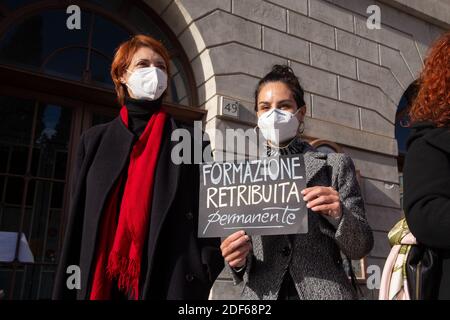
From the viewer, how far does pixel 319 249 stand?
1.96 m

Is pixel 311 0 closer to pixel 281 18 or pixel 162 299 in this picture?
pixel 281 18

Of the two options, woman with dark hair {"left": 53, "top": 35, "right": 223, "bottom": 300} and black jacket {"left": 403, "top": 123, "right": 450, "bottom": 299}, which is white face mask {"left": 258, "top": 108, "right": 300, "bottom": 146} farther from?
black jacket {"left": 403, "top": 123, "right": 450, "bottom": 299}

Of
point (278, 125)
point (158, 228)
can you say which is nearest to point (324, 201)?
point (278, 125)

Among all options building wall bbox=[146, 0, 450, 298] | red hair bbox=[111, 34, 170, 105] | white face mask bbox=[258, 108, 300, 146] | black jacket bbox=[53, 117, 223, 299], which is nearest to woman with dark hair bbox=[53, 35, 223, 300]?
black jacket bbox=[53, 117, 223, 299]

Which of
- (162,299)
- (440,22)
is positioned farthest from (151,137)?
(440,22)

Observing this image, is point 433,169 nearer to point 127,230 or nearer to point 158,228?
point 158,228

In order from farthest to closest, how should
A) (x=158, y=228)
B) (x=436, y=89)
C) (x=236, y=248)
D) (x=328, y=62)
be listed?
(x=328, y=62), (x=158, y=228), (x=236, y=248), (x=436, y=89)

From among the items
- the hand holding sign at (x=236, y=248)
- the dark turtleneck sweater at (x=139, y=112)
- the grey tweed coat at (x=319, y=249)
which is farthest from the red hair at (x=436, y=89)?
the dark turtleneck sweater at (x=139, y=112)

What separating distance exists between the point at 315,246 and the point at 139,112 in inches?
48.3

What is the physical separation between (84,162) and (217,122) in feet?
12.5

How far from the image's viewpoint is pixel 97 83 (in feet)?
18.5

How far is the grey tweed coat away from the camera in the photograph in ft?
6.09

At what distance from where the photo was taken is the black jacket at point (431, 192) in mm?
1522

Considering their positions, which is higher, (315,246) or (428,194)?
(428,194)
